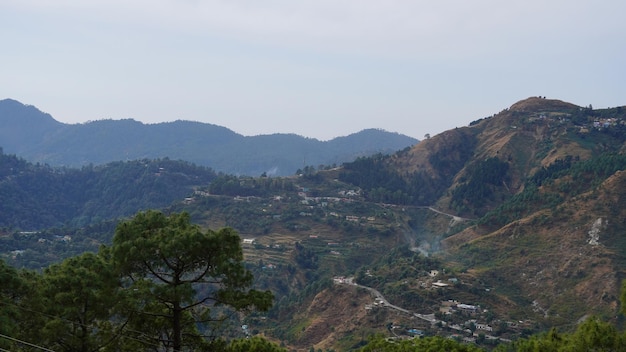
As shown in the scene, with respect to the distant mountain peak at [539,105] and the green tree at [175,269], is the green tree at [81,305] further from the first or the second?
the distant mountain peak at [539,105]

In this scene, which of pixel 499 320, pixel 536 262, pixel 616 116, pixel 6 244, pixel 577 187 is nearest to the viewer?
pixel 499 320

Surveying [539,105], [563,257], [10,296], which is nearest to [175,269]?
[10,296]

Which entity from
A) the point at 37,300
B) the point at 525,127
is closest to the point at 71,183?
the point at 525,127

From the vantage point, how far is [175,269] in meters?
13.8

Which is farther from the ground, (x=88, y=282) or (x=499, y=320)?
(x=88, y=282)

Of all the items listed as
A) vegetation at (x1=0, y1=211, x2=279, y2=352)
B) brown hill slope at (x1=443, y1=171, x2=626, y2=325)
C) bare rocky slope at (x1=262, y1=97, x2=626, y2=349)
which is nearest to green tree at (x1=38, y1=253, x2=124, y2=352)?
vegetation at (x1=0, y1=211, x2=279, y2=352)

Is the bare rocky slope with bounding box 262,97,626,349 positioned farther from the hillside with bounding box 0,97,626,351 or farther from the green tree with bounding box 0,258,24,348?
the green tree with bounding box 0,258,24,348

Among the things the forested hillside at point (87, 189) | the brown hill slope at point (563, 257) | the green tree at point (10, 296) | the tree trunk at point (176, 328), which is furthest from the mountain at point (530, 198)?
the forested hillside at point (87, 189)

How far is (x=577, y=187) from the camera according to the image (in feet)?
203

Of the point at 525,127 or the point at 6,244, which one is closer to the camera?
the point at 6,244

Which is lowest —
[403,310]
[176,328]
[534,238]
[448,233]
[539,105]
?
[403,310]

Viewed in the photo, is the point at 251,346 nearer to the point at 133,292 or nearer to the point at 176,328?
the point at 176,328

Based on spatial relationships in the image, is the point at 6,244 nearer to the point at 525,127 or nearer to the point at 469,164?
the point at 469,164

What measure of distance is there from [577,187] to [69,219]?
3701 inches
